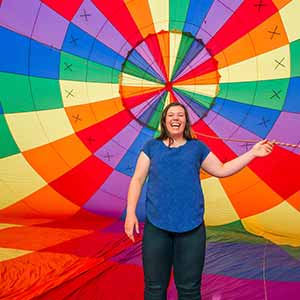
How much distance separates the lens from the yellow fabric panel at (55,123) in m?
3.28

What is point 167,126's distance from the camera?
5.99ft

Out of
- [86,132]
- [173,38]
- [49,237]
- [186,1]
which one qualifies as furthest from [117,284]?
[186,1]

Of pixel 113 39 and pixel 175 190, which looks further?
pixel 113 39

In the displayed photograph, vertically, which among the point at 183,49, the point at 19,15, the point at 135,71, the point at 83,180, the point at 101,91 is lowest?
the point at 83,180

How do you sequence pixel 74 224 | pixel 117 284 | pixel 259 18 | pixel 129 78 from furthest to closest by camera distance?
pixel 74 224 → pixel 129 78 → pixel 259 18 → pixel 117 284

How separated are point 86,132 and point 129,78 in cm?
50

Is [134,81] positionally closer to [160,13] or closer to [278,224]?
[160,13]

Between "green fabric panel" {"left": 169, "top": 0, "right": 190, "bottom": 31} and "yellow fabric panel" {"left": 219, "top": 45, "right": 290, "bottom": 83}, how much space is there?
41cm

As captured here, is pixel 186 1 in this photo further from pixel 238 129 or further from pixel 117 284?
pixel 117 284

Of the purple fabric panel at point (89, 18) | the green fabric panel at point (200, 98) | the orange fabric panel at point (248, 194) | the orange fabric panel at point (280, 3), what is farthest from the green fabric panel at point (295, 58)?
the purple fabric panel at point (89, 18)

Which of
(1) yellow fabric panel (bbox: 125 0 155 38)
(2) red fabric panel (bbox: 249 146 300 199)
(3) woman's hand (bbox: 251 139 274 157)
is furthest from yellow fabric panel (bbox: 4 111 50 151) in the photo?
(3) woman's hand (bbox: 251 139 274 157)

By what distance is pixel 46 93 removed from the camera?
3.25 m

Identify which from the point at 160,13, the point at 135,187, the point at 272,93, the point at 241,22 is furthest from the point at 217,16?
the point at 135,187

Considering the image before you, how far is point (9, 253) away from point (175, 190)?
1.38 m
